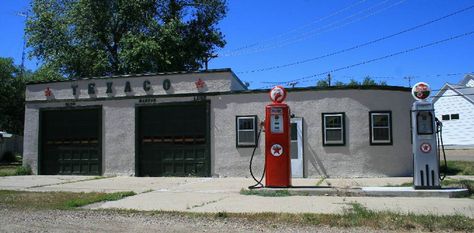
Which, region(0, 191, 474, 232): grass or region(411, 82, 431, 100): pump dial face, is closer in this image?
region(0, 191, 474, 232): grass

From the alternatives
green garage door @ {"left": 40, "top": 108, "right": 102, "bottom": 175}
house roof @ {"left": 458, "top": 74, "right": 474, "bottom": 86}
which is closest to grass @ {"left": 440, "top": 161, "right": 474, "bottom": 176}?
green garage door @ {"left": 40, "top": 108, "right": 102, "bottom": 175}

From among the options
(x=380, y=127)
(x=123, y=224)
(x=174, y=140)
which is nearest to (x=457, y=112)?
(x=380, y=127)

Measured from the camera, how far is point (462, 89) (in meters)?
42.8

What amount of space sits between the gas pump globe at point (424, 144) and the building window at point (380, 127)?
486 centimetres

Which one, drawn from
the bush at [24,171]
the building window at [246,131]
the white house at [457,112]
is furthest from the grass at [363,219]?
the white house at [457,112]

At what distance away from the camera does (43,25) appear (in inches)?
1238

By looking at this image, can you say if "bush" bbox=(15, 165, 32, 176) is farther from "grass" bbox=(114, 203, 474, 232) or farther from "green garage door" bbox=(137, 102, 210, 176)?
"grass" bbox=(114, 203, 474, 232)

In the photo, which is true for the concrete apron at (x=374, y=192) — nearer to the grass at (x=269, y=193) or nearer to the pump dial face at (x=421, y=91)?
the grass at (x=269, y=193)

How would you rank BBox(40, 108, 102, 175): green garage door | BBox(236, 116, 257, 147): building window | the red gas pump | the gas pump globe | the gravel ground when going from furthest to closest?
BBox(40, 108, 102, 175): green garage door
BBox(236, 116, 257, 147): building window
the red gas pump
the gas pump globe
the gravel ground

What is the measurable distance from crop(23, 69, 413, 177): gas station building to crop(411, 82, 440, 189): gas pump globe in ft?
15.9

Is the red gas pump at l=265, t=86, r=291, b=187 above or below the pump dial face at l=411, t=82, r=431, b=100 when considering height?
below

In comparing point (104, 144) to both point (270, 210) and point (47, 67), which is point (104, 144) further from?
point (47, 67)

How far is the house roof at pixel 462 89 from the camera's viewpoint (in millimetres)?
41812

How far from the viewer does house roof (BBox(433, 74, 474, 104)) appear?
4181 centimetres
